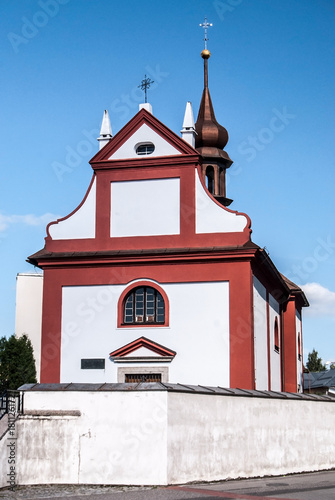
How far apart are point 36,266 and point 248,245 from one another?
734 cm

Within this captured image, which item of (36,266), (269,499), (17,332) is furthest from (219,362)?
(17,332)

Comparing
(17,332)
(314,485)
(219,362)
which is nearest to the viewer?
(314,485)

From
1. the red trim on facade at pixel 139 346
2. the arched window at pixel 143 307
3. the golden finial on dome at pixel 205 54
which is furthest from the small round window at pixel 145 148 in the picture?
the golden finial on dome at pixel 205 54

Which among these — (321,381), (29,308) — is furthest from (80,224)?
(321,381)

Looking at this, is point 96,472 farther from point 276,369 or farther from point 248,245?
point 276,369

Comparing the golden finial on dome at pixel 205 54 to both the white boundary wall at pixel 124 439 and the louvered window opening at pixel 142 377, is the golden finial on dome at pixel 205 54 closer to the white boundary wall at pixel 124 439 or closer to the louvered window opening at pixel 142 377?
the louvered window opening at pixel 142 377

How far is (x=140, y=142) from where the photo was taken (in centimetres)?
2439

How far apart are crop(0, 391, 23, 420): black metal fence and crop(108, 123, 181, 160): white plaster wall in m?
10.6

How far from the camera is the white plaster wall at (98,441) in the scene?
14836 mm

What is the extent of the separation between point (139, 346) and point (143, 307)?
1316mm

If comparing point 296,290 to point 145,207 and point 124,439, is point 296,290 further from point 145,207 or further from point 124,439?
point 124,439

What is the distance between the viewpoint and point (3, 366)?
122 feet

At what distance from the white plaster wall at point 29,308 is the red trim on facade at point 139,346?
19.8m

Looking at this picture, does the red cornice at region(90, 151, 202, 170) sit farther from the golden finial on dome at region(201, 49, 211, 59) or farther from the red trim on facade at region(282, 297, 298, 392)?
the red trim on facade at region(282, 297, 298, 392)
